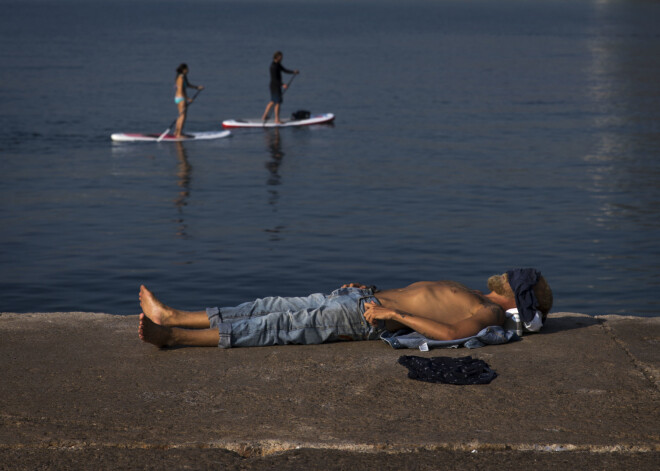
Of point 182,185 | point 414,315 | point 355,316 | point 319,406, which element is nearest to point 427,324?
point 414,315

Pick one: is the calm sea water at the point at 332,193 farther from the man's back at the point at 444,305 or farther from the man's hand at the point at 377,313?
the man's hand at the point at 377,313

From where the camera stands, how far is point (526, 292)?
5566mm

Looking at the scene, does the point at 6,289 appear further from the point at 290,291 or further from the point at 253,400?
the point at 253,400

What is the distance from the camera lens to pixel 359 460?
376 centimetres

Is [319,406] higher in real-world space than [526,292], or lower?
lower

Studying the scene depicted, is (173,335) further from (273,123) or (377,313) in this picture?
(273,123)

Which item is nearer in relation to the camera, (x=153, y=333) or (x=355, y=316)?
(x=153, y=333)

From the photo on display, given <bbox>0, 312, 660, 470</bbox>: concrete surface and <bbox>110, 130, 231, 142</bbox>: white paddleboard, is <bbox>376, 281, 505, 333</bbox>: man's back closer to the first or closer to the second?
<bbox>0, 312, 660, 470</bbox>: concrete surface

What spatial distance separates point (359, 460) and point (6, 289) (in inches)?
317

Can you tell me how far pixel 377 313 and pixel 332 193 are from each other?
11.2 m

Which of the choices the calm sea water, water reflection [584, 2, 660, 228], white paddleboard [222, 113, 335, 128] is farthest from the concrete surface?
white paddleboard [222, 113, 335, 128]

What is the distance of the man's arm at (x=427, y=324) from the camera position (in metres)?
5.29

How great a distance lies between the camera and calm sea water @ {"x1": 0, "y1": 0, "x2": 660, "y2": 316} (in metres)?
11.2

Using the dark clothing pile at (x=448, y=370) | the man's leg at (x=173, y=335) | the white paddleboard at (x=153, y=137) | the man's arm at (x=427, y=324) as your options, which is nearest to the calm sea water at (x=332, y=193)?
the white paddleboard at (x=153, y=137)
